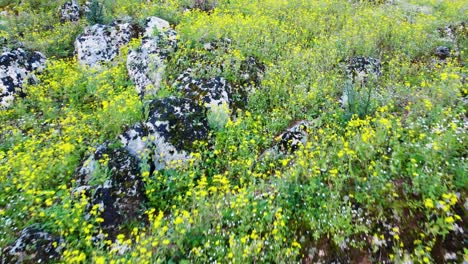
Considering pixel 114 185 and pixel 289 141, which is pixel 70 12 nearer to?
pixel 114 185

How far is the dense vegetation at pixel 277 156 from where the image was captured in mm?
4805

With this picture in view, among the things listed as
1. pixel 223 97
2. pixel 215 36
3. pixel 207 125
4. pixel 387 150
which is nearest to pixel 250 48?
pixel 215 36

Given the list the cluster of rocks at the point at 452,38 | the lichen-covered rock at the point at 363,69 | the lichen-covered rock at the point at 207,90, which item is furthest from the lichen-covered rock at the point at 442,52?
the lichen-covered rock at the point at 207,90

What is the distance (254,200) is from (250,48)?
6188 mm

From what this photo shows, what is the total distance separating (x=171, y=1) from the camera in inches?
532

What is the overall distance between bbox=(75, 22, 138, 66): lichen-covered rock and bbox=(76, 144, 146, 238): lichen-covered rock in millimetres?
5391

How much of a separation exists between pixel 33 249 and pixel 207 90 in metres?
5.13

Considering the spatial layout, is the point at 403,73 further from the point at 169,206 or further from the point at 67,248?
the point at 67,248

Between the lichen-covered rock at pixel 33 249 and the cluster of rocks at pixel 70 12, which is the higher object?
the cluster of rocks at pixel 70 12

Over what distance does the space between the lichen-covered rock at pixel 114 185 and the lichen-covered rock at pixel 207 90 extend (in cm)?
237

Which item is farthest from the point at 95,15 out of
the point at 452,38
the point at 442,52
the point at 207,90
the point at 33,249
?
the point at 452,38

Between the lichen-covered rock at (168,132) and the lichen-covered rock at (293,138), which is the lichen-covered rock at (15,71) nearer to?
the lichen-covered rock at (168,132)

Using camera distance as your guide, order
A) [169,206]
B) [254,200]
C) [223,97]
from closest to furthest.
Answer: [254,200] < [169,206] < [223,97]

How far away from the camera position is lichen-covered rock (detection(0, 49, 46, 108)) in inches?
364
